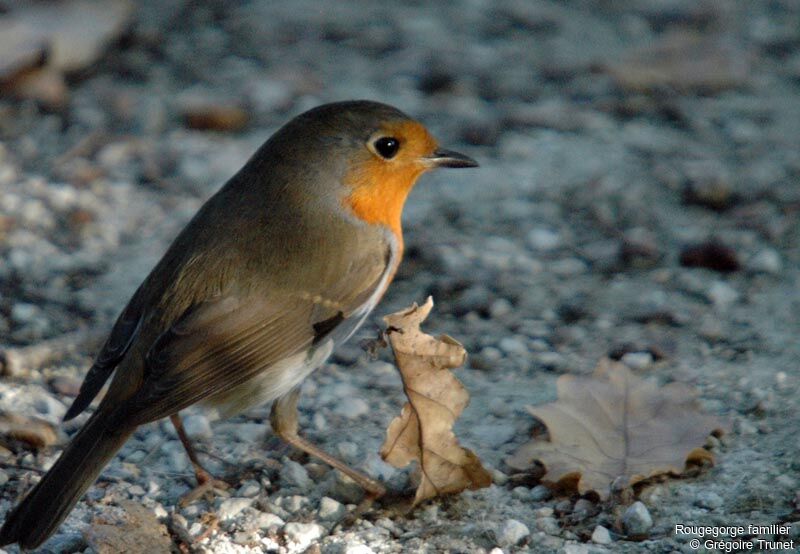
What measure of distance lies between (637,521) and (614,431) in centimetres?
36

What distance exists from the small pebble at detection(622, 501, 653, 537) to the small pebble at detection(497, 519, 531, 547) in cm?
23

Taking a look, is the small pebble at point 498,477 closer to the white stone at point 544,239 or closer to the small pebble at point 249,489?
the small pebble at point 249,489

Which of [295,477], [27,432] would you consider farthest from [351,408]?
[27,432]

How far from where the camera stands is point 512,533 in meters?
2.84

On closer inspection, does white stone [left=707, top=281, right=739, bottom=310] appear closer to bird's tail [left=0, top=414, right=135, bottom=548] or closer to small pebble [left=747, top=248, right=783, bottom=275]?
small pebble [left=747, top=248, right=783, bottom=275]

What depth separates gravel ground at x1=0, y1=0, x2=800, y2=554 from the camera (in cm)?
299

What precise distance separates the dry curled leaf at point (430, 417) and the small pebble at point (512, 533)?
148 millimetres

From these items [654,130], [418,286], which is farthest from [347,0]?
[418,286]

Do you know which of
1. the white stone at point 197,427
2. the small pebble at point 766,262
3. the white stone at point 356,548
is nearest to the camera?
the white stone at point 356,548

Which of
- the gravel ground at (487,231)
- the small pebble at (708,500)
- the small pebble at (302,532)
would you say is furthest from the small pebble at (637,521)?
the small pebble at (302,532)

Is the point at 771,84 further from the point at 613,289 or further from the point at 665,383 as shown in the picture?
the point at 665,383

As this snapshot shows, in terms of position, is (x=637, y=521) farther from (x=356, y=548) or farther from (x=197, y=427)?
(x=197, y=427)

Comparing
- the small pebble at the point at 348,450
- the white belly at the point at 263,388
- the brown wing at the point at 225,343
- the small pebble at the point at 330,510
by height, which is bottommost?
the small pebble at the point at 348,450

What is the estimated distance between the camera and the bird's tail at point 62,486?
8.65 feet
